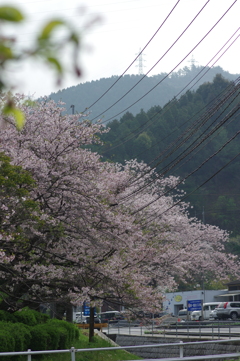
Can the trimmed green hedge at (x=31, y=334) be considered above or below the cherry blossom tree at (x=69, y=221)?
below

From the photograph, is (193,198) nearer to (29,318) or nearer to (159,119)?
(159,119)

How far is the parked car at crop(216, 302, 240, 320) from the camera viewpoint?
1731 inches

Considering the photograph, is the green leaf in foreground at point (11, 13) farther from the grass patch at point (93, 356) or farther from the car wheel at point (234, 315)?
the car wheel at point (234, 315)

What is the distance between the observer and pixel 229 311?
43938mm

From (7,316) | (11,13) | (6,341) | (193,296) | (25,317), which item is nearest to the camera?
(11,13)

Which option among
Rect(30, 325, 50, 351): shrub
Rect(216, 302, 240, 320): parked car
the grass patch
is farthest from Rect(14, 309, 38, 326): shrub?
Rect(216, 302, 240, 320): parked car

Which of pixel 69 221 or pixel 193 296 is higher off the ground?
pixel 69 221

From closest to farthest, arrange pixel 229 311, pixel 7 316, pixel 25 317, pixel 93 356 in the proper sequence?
pixel 93 356
pixel 7 316
pixel 25 317
pixel 229 311

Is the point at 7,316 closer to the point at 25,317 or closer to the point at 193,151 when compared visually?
the point at 25,317

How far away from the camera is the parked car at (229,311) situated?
43969 mm

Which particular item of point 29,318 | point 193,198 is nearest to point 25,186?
point 29,318

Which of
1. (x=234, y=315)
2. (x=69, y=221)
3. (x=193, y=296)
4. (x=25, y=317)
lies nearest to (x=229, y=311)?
(x=234, y=315)

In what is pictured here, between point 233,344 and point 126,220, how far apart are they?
9.29m

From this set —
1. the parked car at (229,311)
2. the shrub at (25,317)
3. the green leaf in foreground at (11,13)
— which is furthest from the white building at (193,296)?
the green leaf in foreground at (11,13)
